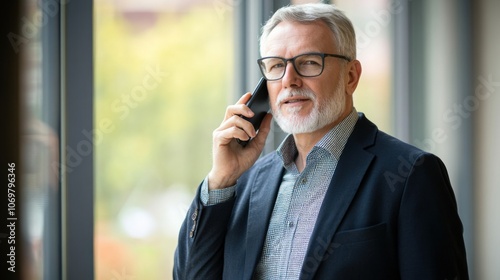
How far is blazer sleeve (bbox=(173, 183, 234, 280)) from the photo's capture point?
1409 millimetres

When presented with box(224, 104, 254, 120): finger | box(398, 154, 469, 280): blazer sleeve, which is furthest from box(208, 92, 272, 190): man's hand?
box(398, 154, 469, 280): blazer sleeve

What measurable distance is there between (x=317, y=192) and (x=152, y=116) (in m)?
0.88

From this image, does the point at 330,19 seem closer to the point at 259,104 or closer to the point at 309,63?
the point at 309,63

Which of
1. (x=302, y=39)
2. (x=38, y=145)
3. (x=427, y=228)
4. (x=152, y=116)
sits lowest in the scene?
(x=427, y=228)

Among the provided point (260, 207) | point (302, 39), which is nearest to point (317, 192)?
point (260, 207)

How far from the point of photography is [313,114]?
1347 mm

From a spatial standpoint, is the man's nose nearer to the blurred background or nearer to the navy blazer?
the navy blazer

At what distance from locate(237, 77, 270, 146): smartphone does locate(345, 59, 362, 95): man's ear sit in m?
0.23

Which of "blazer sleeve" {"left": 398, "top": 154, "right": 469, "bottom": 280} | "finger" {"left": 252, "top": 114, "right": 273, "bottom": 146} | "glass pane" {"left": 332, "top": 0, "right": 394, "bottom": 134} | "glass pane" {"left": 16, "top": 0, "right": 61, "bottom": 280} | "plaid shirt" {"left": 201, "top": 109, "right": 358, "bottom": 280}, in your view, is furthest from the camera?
"glass pane" {"left": 332, "top": 0, "right": 394, "bottom": 134}

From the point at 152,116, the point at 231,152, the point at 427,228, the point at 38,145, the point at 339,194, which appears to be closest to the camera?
the point at 427,228

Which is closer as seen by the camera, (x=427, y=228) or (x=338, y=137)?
(x=427, y=228)

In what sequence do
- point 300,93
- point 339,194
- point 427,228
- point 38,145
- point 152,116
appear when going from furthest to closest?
point 152,116
point 38,145
point 300,93
point 339,194
point 427,228

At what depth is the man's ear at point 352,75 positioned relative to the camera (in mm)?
1435

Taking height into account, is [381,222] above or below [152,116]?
below
